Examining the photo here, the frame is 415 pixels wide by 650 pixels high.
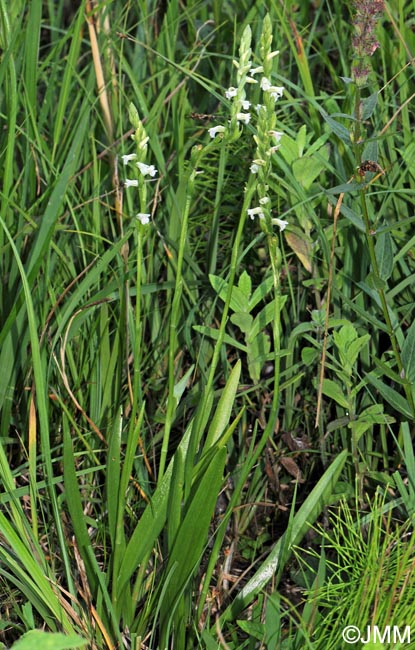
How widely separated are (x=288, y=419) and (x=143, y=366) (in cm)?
41

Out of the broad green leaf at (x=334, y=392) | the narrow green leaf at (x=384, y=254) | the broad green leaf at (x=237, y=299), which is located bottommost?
the broad green leaf at (x=334, y=392)

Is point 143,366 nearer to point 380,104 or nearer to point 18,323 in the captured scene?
point 18,323

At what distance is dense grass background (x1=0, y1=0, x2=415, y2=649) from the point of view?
1581mm

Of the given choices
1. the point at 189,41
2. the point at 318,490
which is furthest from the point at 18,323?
the point at 189,41

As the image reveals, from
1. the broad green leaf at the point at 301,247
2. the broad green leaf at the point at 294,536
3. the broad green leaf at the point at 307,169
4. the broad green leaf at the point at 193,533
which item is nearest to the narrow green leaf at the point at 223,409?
the broad green leaf at the point at 193,533

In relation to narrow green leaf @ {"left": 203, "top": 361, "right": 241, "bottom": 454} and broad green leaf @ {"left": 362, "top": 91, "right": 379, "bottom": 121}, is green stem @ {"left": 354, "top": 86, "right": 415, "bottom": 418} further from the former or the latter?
narrow green leaf @ {"left": 203, "top": 361, "right": 241, "bottom": 454}

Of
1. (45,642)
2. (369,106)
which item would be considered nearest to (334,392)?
(369,106)

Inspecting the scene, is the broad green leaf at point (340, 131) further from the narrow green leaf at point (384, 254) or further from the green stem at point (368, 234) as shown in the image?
the narrow green leaf at point (384, 254)

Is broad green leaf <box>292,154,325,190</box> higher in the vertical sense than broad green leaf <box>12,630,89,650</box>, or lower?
higher

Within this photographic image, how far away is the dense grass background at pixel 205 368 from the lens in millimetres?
1581

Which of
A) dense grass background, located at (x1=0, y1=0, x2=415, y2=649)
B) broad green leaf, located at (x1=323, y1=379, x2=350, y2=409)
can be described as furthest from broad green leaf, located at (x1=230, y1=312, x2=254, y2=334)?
broad green leaf, located at (x1=323, y1=379, x2=350, y2=409)

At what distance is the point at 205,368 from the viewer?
2.08m

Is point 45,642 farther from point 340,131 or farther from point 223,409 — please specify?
point 340,131

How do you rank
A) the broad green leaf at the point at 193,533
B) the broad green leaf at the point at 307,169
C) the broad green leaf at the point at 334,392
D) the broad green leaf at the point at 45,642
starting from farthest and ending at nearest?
the broad green leaf at the point at 307,169 → the broad green leaf at the point at 334,392 → the broad green leaf at the point at 193,533 → the broad green leaf at the point at 45,642
